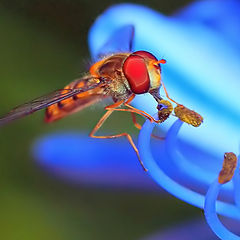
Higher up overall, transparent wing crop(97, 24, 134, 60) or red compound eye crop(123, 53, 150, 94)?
transparent wing crop(97, 24, 134, 60)

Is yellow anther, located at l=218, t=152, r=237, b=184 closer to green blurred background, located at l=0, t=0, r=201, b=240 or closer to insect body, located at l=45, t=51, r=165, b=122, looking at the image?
insect body, located at l=45, t=51, r=165, b=122

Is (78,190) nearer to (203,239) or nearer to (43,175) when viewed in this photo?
(43,175)

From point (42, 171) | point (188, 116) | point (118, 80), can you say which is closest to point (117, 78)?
point (118, 80)

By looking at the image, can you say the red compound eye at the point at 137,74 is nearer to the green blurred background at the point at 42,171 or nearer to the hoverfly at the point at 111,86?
the hoverfly at the point at 111,86

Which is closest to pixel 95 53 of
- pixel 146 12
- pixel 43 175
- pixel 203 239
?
pixel 146 12

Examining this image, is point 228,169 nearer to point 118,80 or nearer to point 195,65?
point 118,80

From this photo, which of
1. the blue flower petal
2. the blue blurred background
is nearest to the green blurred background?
the blue blurred background
